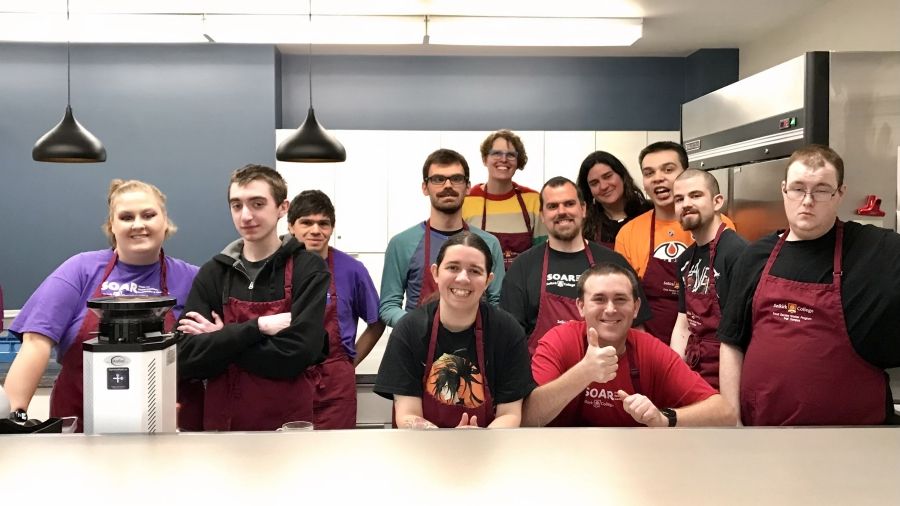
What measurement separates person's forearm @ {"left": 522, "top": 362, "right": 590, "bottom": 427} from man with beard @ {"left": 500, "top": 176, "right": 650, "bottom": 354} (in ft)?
1.78

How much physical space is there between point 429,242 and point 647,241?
0.83 meters

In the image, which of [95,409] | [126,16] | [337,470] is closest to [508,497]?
[337,470]

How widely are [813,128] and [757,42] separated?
266 centimetres

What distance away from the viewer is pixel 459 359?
6.07 ft

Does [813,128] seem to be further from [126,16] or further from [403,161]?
[126,16]

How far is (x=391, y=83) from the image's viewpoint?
18.6 feet

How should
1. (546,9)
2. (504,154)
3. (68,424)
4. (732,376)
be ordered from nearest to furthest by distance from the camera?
(68,424) < (732,376) < (504,154) < (546,9)

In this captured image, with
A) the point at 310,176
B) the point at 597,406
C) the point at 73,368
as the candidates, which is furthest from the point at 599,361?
the point at 310,176

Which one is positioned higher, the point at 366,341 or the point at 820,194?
the point at 820,194

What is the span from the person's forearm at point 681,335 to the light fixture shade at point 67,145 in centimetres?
241

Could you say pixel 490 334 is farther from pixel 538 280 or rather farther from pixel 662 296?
pixel 662 296

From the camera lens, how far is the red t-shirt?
1.96 m

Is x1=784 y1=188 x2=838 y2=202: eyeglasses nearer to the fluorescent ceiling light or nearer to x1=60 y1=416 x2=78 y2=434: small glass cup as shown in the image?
x1=60 y1=416 x2=78 y2=434: small glass cup

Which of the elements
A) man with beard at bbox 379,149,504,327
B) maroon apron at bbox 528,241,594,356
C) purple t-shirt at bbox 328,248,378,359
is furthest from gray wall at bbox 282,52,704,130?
maroon apron at bbox 528,241,594,356
